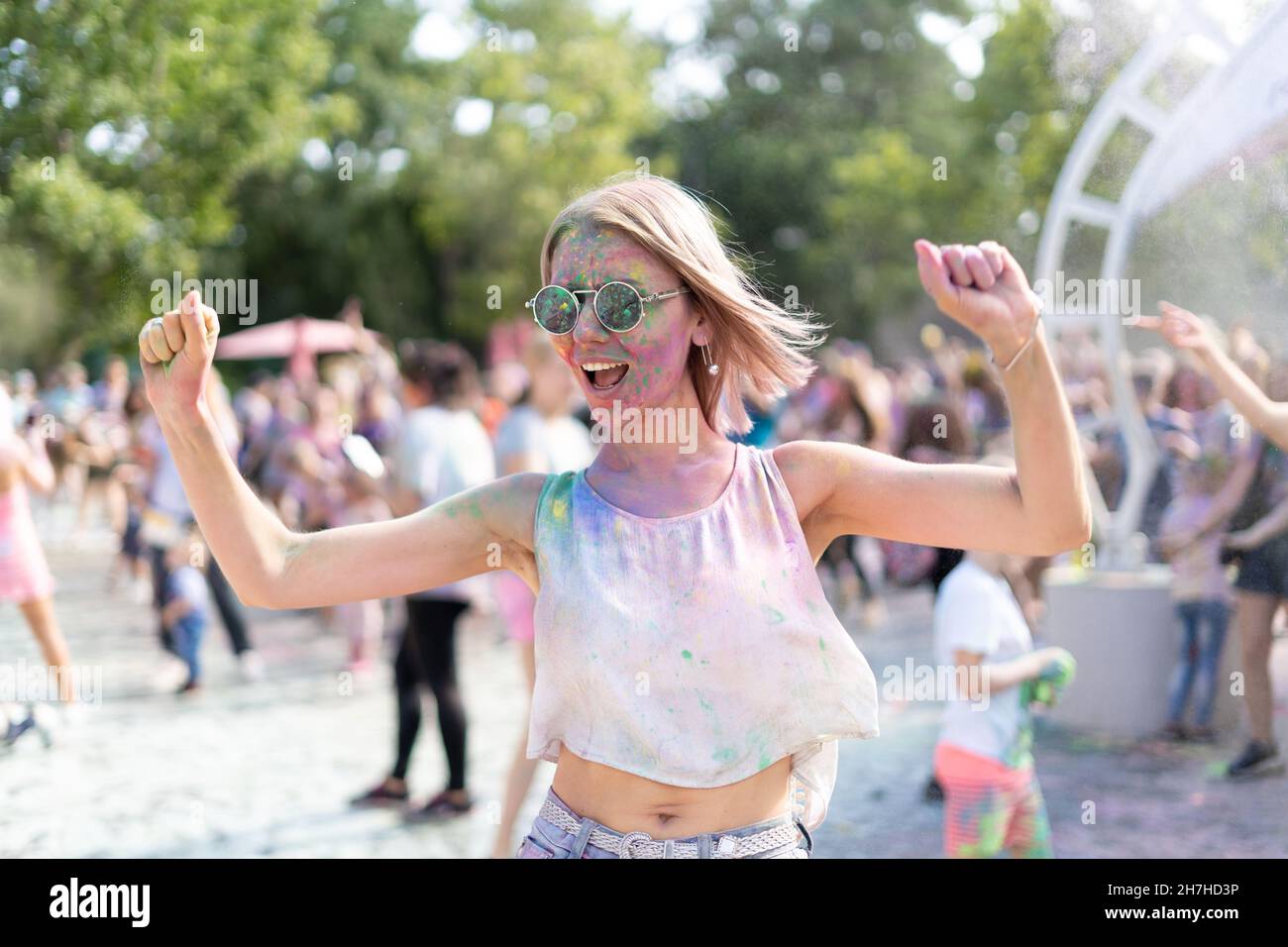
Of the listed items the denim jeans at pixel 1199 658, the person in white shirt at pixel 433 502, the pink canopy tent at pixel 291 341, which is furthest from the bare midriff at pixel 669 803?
the pink canopy tent at pixel 291 341

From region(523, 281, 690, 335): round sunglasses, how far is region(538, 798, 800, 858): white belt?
731mm

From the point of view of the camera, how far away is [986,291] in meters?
1.68

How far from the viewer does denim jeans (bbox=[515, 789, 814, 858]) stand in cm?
195

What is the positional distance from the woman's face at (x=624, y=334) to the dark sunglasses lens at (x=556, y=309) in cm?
1

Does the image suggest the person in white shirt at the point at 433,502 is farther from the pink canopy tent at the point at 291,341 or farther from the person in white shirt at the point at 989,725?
the pink canopy tent at the point at 291,341

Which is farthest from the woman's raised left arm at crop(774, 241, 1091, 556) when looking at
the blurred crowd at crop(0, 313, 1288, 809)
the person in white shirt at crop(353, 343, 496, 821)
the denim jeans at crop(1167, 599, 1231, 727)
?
the denim jeans at crop(1167, 599, 1231, 727)

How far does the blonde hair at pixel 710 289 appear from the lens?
2.00 metres

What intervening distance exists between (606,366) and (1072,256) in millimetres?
5885

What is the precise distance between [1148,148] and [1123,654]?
8.03ft

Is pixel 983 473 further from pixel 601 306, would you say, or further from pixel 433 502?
pixel 433 502

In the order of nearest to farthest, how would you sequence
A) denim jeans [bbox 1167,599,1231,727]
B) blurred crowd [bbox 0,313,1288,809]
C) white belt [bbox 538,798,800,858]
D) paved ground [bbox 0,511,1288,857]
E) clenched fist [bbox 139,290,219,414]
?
clenched fist [bbox 139,290,219,414] < white belt [bbox 538,798,800,858] < paved ground [bbox 0,511,1288,857] < blurred crowd [bbox 0,313,1288,809] < denim jeans [bbox 1167,599,1231,727]

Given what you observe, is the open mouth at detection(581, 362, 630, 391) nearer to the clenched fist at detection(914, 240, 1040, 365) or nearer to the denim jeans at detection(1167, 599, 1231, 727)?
the clenched fist at detection(914, 240, 1040, 365)
